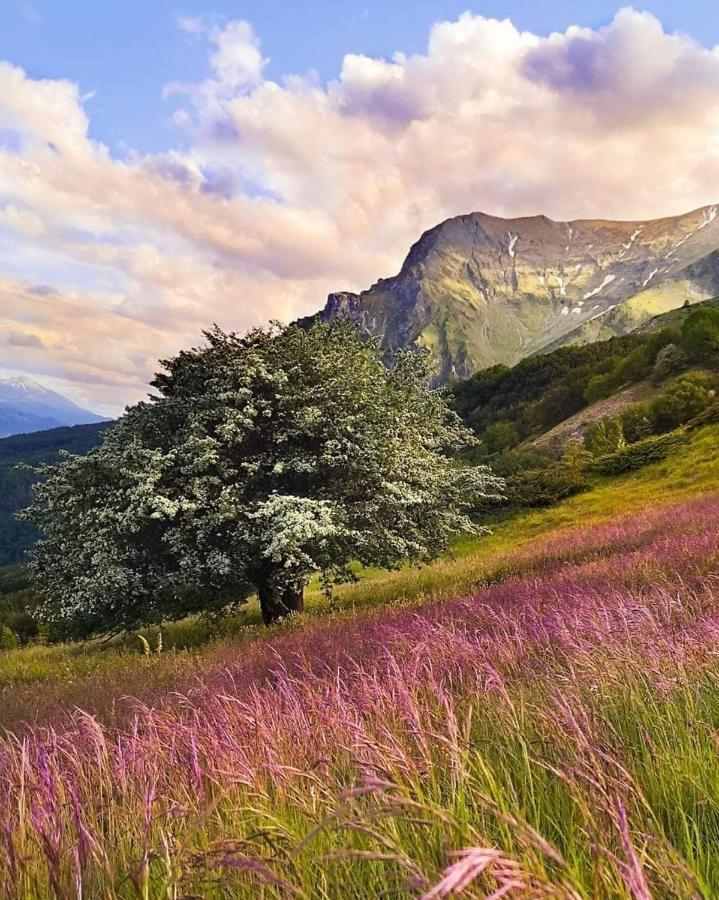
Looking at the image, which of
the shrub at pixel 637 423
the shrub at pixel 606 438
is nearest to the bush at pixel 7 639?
the shrub at pixel 606 438

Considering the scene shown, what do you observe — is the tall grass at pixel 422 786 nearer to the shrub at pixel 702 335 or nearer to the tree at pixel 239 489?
the tree at pixel 239 489

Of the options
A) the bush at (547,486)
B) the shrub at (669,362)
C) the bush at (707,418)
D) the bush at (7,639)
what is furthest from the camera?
the shrub at (669,362)

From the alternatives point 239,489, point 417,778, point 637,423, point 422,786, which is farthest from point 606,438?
point 417,778

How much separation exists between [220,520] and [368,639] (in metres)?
6.94

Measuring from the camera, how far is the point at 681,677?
4.04 m

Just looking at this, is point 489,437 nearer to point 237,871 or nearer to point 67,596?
point 67,596

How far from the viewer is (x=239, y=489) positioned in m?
16.2

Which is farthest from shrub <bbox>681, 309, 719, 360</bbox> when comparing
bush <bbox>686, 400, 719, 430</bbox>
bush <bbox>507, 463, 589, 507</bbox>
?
bush <bbox>507, 463, 589, 507</bbox>

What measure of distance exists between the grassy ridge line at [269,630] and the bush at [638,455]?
7.11 ft

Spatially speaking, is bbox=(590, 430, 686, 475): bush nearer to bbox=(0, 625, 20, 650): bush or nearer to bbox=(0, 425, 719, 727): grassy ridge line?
bbox=(0, 425, 719, 727): grassy ridge line

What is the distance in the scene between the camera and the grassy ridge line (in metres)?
10.5

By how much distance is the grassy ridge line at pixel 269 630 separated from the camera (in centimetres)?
1048

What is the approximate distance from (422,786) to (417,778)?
50 cm

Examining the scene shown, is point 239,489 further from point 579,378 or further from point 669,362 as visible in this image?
point 579,378
